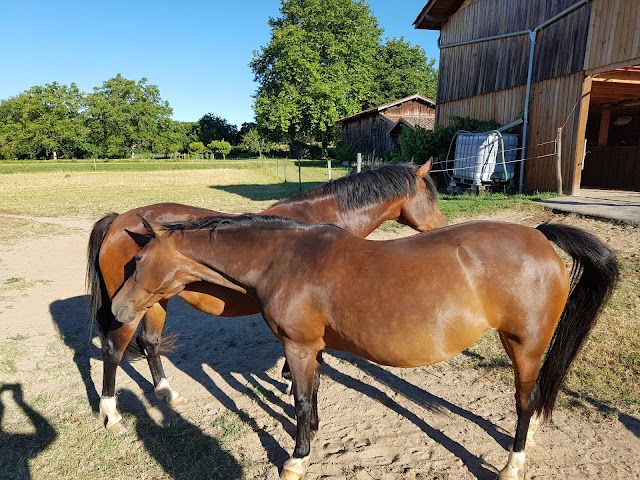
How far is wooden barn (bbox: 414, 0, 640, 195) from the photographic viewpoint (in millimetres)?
10367

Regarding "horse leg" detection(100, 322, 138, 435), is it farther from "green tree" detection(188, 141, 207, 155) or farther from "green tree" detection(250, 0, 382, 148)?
"green tree" detection(188, 141, 207, 155)

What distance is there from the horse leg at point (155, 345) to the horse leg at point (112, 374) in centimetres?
29

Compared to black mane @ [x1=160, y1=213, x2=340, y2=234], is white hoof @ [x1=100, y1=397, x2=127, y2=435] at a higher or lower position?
lower

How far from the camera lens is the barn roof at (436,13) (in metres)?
16.1

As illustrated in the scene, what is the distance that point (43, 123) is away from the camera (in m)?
53.4

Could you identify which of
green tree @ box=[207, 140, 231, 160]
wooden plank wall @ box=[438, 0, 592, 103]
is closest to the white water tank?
wooden plank wall @ box=[438, 0, 592, 103]

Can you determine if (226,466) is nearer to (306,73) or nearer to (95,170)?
(306,73)

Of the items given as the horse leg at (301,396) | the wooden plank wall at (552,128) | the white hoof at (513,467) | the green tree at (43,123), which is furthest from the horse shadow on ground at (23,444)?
the green tree at (43,123)

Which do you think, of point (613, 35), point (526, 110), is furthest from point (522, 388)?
point (526, 110)

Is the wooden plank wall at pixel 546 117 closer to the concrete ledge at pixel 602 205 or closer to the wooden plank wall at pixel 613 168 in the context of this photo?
the concrete ledge at pixel 602 205

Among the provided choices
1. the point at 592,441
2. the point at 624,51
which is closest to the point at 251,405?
the point at 592,441

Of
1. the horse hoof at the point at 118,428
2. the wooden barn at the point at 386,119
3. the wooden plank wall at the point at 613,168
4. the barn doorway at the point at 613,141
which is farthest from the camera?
the wooden barn at the point at 386,119

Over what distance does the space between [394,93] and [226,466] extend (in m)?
49.7

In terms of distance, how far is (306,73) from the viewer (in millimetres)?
37219
